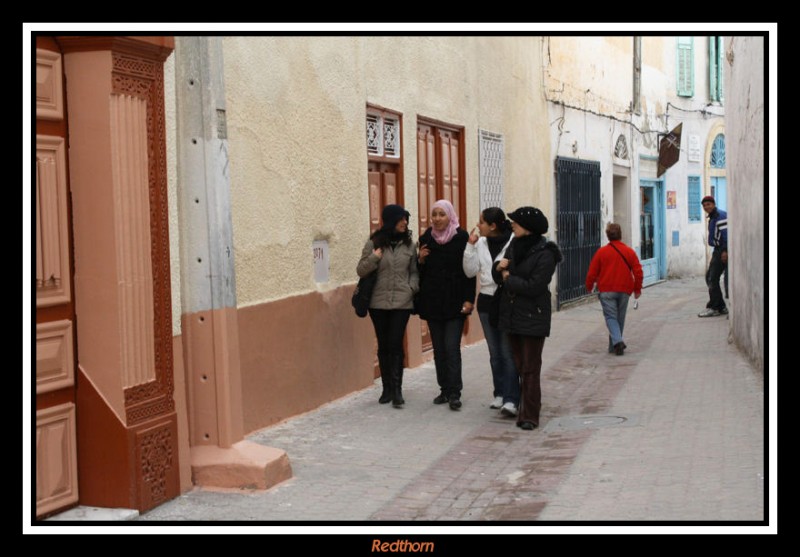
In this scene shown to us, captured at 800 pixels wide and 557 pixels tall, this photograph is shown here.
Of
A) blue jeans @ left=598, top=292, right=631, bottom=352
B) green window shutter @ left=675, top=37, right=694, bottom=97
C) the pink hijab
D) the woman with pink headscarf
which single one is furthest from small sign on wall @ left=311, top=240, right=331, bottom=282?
green window shutter @ left=675, top=37, right=694, bottom=97

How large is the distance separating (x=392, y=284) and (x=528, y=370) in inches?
60.8

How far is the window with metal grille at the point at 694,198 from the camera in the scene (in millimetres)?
29109

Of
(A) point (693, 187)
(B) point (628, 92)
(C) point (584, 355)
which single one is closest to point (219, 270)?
(C) point (584, 355)

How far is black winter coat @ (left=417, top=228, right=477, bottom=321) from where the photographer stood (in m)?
9.98

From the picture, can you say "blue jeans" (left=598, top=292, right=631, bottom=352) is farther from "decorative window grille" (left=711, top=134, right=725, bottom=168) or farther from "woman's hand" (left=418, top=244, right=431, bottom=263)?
"decorative window grille" (left=711, top=134, right=725, bottom=168)

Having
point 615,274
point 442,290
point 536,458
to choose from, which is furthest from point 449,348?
point 615,274

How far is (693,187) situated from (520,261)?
2130cm

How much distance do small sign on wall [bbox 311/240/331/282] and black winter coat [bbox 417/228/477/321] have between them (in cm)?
96

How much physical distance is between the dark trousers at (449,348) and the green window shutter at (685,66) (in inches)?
789

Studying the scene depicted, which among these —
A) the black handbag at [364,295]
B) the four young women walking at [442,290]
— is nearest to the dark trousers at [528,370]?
the four young women walking at [442,290]

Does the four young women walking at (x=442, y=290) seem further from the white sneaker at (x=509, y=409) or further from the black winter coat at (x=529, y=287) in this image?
the black winter coat at (x=529, y=287)

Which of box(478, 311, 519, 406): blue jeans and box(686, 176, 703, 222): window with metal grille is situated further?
box(686, 176, 703, 222): window with metal grille
